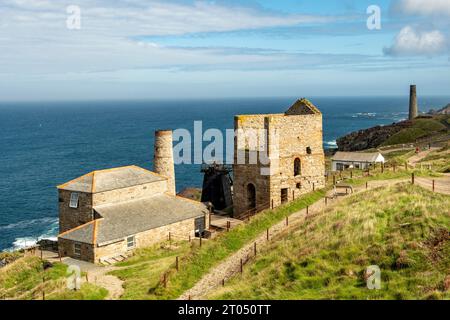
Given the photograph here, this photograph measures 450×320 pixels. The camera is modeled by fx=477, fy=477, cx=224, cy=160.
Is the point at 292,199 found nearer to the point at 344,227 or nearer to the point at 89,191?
the point at 344,227

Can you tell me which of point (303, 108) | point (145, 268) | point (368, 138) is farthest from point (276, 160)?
point (368, 138)

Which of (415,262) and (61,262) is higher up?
(415,262)

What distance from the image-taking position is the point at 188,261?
23.4m

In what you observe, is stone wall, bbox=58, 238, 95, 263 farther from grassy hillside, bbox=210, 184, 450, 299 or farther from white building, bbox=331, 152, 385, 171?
white building, bbox=331, 152, 385, 171

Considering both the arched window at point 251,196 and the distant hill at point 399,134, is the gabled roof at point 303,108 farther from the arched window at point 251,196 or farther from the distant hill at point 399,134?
the distant hill at point 399,134

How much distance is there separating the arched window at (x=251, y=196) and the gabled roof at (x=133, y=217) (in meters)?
3.93

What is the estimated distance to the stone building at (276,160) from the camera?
30.8 meters

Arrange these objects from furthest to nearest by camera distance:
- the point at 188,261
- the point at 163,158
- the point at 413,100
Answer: the point at 413,100
the point at 163,158
the point at 188,261

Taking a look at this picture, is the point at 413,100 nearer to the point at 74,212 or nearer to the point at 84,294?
the point at 74,212

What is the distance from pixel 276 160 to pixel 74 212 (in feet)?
45.6

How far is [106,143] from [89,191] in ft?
321

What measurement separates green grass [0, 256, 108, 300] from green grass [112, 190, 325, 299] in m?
1.99
